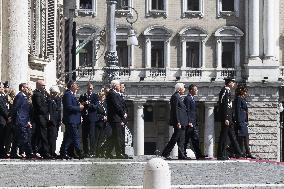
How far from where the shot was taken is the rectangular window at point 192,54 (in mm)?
65875

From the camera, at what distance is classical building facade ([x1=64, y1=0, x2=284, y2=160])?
63906 mm

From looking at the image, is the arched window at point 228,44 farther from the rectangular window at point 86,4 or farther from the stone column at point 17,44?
the stone column at point 17,44

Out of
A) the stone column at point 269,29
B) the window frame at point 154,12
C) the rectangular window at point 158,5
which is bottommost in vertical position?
the stone column at point 269,29

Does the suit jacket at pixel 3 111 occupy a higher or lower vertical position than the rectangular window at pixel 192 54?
lower

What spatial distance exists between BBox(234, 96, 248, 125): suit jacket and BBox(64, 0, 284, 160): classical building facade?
40.4m

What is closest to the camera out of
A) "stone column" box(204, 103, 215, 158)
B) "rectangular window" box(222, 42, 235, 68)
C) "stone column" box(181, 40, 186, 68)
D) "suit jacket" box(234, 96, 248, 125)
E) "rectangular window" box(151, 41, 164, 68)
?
"suit jacket" box(234, 96, 248, 125)

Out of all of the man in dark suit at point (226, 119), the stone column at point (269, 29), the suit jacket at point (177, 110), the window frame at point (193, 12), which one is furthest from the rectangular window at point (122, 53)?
the suit jacket at point (177, 110)

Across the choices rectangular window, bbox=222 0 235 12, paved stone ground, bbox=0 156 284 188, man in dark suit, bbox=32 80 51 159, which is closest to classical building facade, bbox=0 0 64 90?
man in dark suit, bbox=32 80 51 159

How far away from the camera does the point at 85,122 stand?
23.2 meters

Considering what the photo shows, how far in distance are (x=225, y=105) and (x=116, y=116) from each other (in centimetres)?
225

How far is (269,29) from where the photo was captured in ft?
216

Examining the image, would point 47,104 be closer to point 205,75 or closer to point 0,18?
point 0,18

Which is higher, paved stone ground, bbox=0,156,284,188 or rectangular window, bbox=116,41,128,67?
rectangular window, bbox=116,41,128,67

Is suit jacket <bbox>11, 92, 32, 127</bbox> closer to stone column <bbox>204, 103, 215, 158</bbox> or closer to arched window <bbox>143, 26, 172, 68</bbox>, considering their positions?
stone column <bbox>204, 103, 215, 158</bbox>
